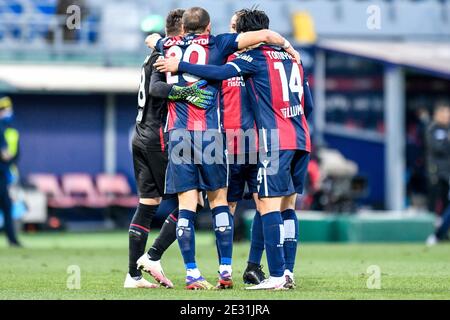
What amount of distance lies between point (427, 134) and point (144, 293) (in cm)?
1154

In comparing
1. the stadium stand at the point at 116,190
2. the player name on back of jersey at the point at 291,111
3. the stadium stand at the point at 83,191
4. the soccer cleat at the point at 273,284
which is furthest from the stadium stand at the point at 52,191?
the soccer cleat at the point at 273,284

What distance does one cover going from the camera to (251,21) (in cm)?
977

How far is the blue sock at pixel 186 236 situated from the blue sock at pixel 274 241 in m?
0.58

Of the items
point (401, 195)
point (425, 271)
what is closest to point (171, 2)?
point (401, 195)

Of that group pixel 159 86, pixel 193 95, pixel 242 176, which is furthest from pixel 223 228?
pixel 159 86

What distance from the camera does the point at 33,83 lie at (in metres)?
24.1

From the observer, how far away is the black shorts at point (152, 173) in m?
10.0

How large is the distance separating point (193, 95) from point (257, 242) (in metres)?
1.65

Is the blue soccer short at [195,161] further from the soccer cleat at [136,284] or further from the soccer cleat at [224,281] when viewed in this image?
the soccer cleat at [136,284]

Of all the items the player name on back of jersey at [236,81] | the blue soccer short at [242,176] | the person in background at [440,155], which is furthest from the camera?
the person in background at [440,155]

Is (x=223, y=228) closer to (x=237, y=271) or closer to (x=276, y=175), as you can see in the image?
(x=276, y=175)

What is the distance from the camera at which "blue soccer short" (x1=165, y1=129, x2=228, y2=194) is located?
9523 millimetres

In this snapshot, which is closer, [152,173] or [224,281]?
[224,281]
